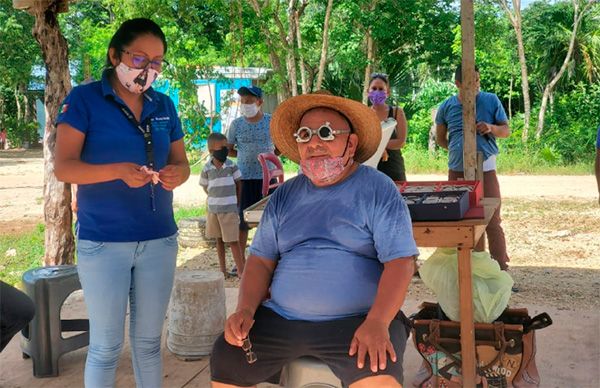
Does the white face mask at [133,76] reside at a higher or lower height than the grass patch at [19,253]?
higher

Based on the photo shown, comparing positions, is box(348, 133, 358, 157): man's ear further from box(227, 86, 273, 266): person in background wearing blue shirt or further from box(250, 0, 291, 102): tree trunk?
box(250, 0, 291, 102): tree trunk

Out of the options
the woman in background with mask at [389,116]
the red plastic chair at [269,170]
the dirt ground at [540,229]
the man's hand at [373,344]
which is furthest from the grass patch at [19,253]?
the man's hand at [373,344]

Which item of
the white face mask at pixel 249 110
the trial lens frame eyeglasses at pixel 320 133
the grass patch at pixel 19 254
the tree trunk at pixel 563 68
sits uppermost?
the tree trunk at pixel 563 68

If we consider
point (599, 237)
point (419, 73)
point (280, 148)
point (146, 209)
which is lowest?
point (599, 237)

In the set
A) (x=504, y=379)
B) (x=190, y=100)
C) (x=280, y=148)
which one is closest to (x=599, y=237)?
(x=504, y=379)

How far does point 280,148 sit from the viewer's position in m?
3.23

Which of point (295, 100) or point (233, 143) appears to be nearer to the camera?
point (295, 100)

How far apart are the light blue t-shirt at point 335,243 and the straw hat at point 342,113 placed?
0.17 metres

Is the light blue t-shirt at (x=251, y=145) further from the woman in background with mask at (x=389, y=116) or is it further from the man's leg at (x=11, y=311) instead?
the man's leg at (x=11, y=311)

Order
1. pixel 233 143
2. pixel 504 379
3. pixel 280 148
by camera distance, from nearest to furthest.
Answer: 1. pixel 280 148
2. pixel 504 379
3. pixel 233 143

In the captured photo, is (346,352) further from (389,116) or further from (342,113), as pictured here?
(389,116)

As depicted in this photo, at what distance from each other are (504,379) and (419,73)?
21377 millimetres

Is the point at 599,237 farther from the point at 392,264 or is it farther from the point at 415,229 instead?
the point at 392,264

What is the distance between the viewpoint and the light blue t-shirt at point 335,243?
8.54ft
